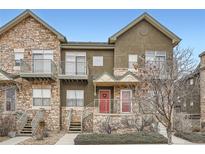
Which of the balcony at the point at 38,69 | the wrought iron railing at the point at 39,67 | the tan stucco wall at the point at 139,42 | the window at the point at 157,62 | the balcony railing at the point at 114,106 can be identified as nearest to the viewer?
the window at the point at 157,62

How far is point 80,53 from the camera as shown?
22562 millimetres

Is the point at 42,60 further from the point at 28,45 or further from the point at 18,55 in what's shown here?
the point at 18,55

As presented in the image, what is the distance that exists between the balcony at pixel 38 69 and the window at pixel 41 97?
47.3 inches

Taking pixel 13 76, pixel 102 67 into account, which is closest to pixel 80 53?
pixel 102 67

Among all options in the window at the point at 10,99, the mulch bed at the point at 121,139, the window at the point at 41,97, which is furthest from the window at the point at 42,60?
the mulch bed at the point at 121,139

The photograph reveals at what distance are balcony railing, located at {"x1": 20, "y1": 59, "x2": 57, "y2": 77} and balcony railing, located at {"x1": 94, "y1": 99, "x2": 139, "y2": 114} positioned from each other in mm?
3615

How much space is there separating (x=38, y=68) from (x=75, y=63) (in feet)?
8.42

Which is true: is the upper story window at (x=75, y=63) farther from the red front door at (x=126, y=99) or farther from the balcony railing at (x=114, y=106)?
the red front door at (x=126, y=99)

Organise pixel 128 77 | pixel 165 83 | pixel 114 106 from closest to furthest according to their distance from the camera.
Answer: pixel 165 83 → pixel 128 77 → pixel 114 106

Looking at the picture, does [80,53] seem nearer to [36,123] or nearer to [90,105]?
[90,105]

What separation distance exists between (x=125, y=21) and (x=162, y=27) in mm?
2535

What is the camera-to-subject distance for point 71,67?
22.2 metres

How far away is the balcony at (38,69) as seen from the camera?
2078 cm

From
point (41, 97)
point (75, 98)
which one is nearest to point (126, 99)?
point (75, 98)
